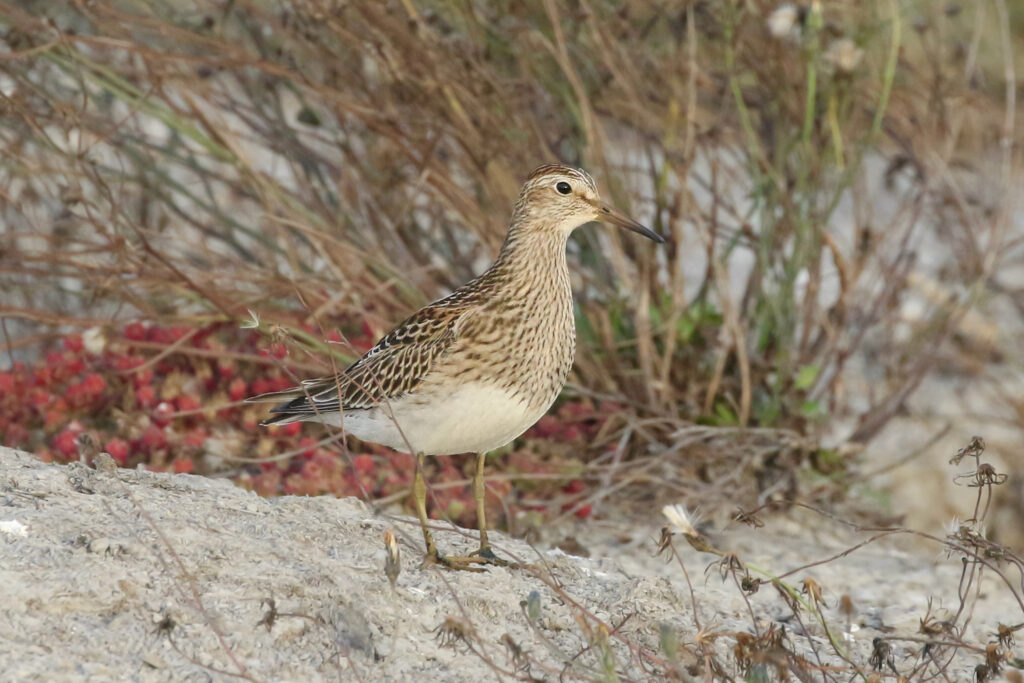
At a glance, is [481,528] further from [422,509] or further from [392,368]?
[392,368]

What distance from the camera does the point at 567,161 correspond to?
671 centimetres

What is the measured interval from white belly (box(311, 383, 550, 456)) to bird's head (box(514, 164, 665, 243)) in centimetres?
65

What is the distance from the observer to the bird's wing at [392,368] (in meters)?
4.32

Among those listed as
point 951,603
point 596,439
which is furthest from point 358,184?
point 951,603

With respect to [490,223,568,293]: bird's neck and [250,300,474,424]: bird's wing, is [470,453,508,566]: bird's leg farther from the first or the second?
[490,223,568,293]: bird's neck

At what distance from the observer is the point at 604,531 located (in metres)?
6.04

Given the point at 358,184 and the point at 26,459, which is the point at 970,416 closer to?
the point at 358,184

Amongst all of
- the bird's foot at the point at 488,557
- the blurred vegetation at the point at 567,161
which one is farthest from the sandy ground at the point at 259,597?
the blurred vegetation at the point at 567,161

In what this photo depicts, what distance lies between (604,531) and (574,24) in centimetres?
224

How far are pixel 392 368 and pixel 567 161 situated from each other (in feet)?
8.25

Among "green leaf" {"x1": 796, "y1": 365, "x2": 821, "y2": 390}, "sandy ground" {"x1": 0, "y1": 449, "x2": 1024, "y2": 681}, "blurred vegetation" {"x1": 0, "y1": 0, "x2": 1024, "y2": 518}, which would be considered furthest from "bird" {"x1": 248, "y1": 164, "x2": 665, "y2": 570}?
"green leaf" {"x1": 796, "y1": 365, "x2": 821, "y2": 390}

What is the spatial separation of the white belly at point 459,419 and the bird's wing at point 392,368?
7cm

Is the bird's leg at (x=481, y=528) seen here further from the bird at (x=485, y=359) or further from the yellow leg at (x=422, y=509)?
the yellow leg at (x=422, y=509)

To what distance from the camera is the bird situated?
13.8ft
